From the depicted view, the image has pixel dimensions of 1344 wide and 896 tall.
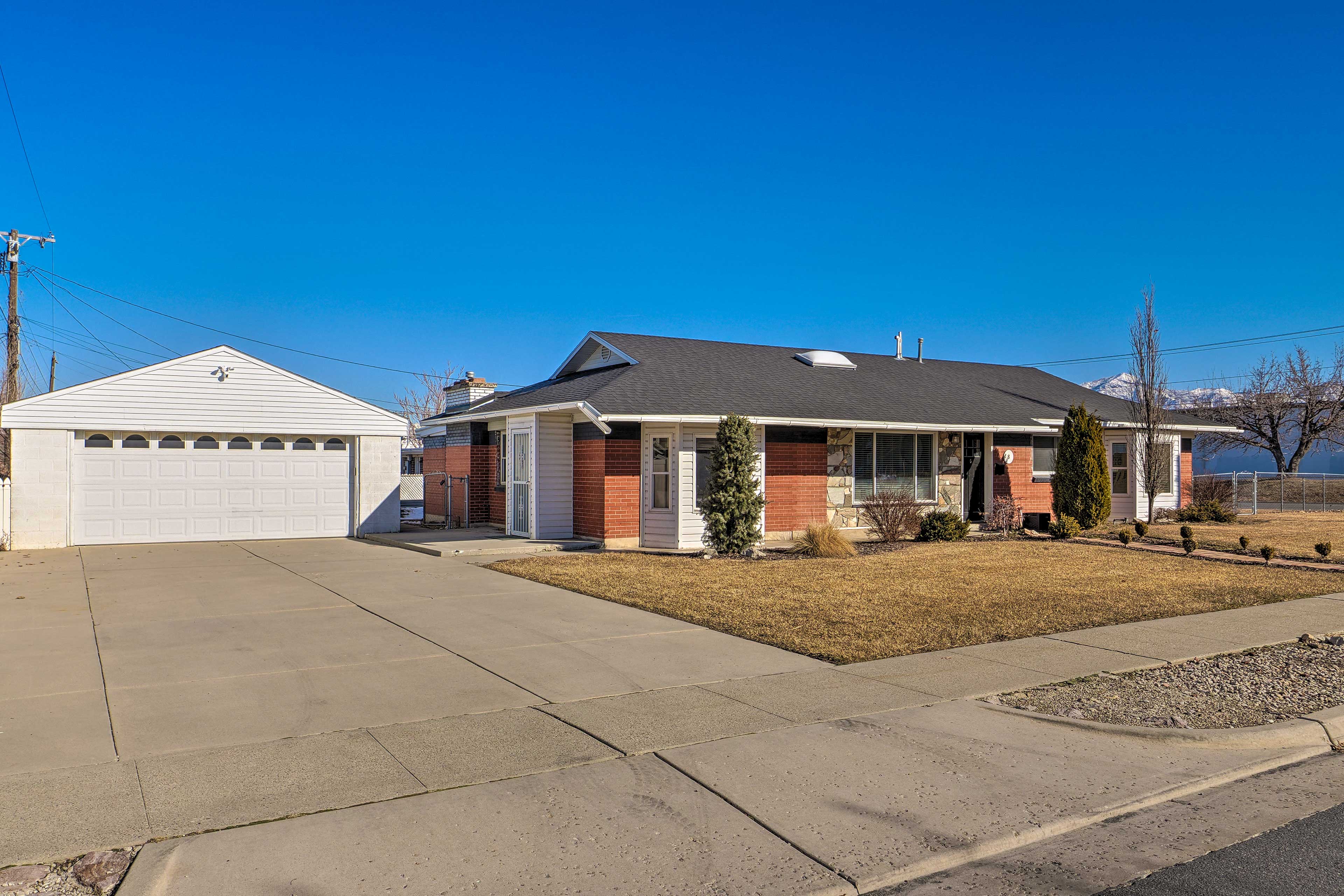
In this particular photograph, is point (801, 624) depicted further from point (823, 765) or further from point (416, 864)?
point (416, 864)

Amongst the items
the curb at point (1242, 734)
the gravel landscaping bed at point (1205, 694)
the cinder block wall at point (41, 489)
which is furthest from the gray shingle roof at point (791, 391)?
the curb at point (1242, 734)

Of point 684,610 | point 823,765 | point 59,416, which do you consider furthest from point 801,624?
point 59,416

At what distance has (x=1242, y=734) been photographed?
5.98 m

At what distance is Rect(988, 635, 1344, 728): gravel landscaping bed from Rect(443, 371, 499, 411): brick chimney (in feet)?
67.2

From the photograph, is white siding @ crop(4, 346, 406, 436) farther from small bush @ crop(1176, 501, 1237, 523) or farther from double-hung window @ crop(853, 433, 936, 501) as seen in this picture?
small bush @ crop(1176, 501, 1237, 523)

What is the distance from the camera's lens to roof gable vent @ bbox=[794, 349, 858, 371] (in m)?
23.6

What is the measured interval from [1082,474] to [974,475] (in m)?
2.68

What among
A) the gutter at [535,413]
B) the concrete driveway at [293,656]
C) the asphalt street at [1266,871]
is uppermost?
the gutter at [535,413]

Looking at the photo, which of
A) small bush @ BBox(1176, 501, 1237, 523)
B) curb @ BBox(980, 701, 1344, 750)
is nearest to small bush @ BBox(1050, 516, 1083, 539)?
small bush @ BBox(1176, 501, 1237, 523)

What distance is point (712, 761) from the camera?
5.38 metres

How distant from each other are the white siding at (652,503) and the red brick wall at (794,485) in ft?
6.98

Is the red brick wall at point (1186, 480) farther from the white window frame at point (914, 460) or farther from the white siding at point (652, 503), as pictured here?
the white siding at point (652, 503)

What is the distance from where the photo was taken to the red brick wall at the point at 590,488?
17.7 meters

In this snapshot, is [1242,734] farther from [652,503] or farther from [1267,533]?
[1267,533]
